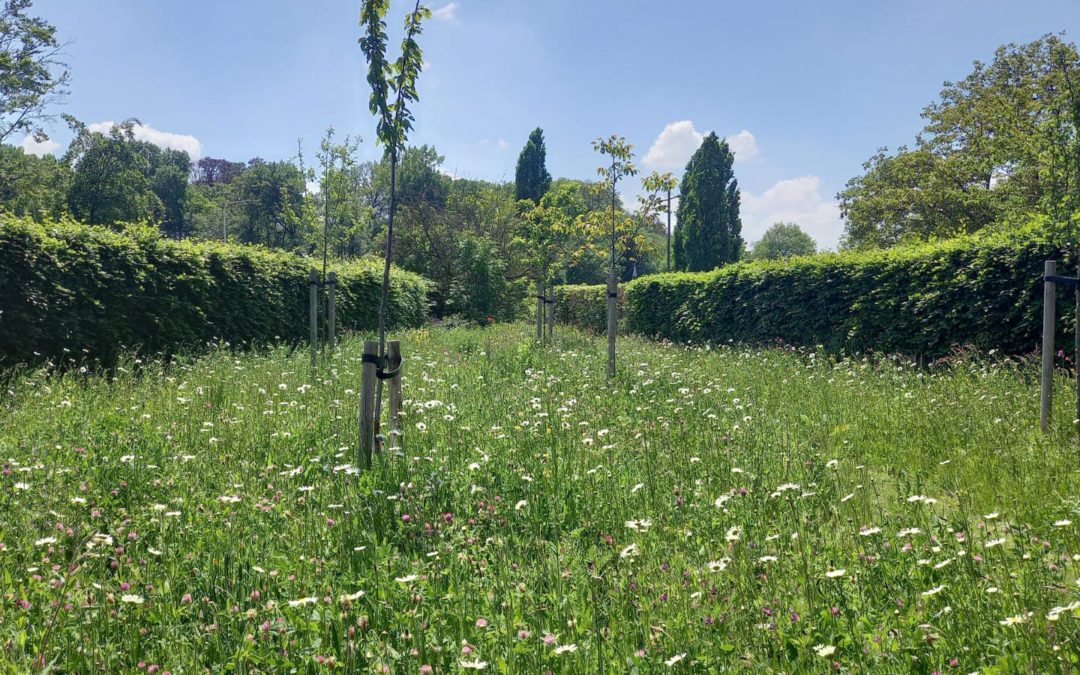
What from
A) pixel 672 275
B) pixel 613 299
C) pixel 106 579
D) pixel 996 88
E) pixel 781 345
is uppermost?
pixel 996 88

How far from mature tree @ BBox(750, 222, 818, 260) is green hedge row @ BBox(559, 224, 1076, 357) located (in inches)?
2748

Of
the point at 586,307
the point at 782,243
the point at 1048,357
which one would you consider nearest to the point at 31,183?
the point at 586,307

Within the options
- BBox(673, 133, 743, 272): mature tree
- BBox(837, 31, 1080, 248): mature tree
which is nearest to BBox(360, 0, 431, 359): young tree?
BBox(837, 31, 1080, 248): mature tree

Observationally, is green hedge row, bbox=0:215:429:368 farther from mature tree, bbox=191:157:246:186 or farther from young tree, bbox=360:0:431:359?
mature tree, bbox=191:157:246:186

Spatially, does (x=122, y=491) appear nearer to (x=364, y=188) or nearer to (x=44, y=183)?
(x=44, y=183)

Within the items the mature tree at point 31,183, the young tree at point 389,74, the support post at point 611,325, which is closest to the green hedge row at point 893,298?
the support post at point 611,325

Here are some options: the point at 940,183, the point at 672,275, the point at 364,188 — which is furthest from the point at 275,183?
the point at 940,183

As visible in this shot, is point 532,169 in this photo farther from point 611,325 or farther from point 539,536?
point 539,536

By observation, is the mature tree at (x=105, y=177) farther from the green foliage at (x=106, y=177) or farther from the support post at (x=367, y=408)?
the support post at (x=367, y=408)

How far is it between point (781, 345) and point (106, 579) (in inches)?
478

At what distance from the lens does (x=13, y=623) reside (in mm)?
2348

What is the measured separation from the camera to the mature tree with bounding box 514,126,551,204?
38.6 m

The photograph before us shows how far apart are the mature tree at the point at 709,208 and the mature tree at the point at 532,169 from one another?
9.63 m

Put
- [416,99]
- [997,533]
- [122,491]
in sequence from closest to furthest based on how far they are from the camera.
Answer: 1. [997,533]
2. [122,491]
3. [416,99]
